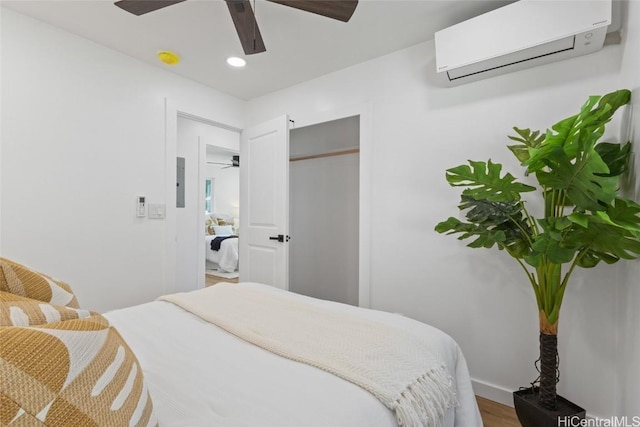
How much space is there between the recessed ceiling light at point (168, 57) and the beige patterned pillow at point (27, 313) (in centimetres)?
231

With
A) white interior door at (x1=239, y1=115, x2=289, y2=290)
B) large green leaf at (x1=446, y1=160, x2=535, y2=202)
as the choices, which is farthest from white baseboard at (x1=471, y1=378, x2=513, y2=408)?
white interior door at (x1=239, y1=115, x2=289, y2=290)

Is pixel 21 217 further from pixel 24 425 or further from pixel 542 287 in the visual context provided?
pixel 542 287

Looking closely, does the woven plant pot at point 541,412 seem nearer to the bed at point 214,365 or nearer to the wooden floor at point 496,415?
the wooden floor at point 496,415

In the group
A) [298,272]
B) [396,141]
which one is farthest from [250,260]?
[396,141]

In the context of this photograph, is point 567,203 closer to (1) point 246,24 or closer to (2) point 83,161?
(1) point 246,24

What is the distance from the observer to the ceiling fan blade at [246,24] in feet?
4.97

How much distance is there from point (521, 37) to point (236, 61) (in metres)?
2.06

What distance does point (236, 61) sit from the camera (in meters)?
2.61

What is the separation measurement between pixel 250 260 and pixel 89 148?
1694 mm

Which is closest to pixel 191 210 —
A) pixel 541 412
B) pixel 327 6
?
pixel 327 6

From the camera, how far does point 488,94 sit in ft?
6.76

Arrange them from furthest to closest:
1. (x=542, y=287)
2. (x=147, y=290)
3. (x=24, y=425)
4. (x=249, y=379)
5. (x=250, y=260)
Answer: (x=250, y=260) < (x=147, y=290) < (x=542, y=287) < (x=249, y=379) < (x=24, y=425)

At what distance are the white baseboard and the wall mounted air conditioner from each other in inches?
80.4

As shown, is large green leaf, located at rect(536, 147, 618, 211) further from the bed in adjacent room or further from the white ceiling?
the bed in adjacent room
